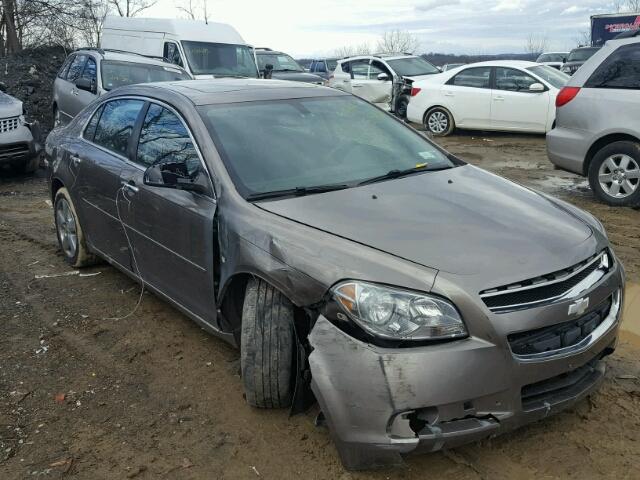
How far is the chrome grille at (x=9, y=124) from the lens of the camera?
9555mm

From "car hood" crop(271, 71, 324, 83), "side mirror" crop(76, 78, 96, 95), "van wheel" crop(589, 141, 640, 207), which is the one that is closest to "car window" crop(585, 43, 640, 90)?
"van wheel" crop(589, 141, 640, 207)

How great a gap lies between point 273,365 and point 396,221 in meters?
0.91

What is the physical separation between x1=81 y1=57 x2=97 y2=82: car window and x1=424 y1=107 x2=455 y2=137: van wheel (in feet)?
23.4

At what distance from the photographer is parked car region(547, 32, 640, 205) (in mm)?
6914

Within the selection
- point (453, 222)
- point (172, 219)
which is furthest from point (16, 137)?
point (453, 222)

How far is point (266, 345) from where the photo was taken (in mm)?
3035

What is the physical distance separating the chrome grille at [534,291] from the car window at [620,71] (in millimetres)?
5007

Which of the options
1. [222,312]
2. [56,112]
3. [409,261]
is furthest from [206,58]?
[409,261]

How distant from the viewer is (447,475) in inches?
107

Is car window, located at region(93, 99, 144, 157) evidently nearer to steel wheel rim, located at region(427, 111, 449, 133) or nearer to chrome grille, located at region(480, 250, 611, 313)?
chrome grille, located at region(480, 250, 611, 313)

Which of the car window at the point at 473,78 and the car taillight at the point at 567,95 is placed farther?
the car window at the point at 473,78

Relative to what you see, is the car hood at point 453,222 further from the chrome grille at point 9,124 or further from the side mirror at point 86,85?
the side mirror at point 86,85

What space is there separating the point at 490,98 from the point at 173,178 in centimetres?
1080

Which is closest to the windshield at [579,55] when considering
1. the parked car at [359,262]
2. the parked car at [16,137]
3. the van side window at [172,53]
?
the van side window at [172,53]
